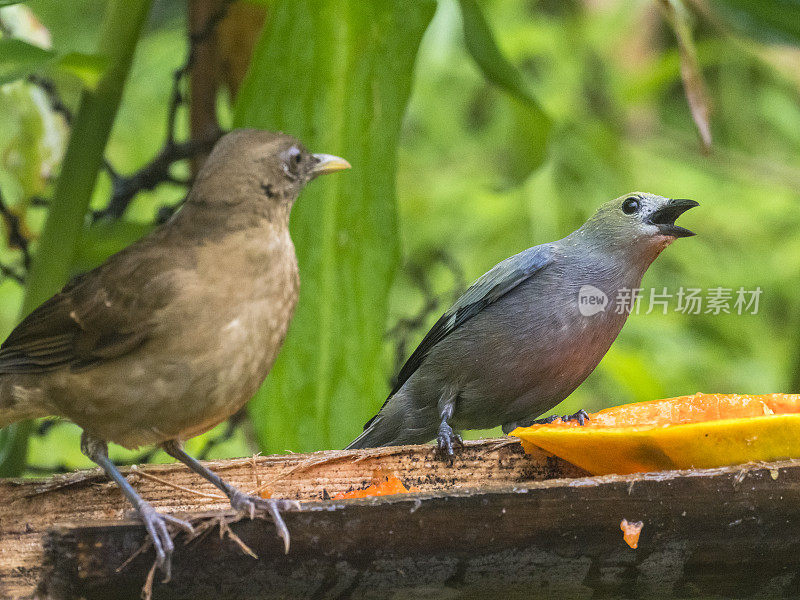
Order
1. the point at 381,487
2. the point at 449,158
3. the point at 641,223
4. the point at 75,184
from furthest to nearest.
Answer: the point at 449,158
the point at 75,184
the point at 641,223
the point at 381,487

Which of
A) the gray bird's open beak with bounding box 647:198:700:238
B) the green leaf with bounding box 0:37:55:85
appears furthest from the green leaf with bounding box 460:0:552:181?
the green leaf with bounding box 0:37:55:85

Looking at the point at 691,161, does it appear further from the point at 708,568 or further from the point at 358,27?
the point at 708,568

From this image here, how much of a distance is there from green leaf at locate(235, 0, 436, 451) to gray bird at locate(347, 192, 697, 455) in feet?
0.45

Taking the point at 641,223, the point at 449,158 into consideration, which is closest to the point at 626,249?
the point at 641,223

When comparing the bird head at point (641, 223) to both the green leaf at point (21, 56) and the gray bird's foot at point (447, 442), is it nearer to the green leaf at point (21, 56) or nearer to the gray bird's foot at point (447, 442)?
the gray bird's foot at point (447, 442)

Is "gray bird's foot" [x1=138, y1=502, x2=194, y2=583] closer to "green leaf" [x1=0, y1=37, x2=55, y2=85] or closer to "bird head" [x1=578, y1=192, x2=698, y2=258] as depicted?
"green leaf" [x1=0, y1=37, x2=55, y2=85]

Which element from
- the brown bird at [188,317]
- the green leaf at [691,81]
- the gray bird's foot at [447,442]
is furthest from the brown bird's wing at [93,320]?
the green leaf at [691,81]

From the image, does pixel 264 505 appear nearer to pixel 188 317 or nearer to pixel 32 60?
pixel 188 317

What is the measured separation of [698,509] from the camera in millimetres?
1408

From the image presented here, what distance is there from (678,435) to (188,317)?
0.84m

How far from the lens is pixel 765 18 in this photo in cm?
227

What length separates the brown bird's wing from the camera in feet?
5.17

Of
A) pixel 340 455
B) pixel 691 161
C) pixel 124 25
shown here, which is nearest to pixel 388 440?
pixel 340 455

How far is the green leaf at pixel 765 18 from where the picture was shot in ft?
7.30
